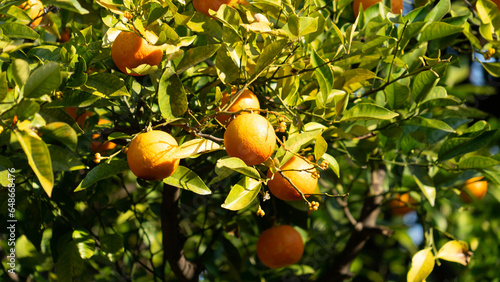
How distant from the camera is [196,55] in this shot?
1.20m

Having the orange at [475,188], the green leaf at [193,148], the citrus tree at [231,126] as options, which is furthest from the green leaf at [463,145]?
the green leaf at [193,148]

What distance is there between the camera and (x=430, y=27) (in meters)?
1.43

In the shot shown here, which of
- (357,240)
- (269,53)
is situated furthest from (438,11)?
(357,240)

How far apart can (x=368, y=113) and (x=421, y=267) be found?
0.65 meters

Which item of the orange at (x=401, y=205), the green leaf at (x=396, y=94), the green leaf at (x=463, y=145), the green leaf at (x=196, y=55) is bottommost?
the orange at (x=401, y=205)

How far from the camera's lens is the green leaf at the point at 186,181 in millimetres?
1163

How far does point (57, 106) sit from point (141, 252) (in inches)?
55.9

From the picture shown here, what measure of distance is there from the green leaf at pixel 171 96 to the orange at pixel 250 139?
14cm

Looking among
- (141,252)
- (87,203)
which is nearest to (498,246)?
(141,252)

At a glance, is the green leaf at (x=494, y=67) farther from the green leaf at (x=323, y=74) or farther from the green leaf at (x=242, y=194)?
the green leaf at (x=242, y=194)

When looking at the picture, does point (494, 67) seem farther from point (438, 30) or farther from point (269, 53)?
point (269, 53)

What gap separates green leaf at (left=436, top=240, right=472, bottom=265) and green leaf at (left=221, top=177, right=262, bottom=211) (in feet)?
2.76

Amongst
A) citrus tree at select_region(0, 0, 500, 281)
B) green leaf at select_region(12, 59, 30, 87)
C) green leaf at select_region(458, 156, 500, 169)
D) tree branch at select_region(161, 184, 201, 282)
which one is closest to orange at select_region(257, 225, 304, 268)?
citrus tree at select_region(0, 0, 500, 281)

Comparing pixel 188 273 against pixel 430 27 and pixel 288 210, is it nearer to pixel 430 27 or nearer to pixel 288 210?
pixel 288 210
